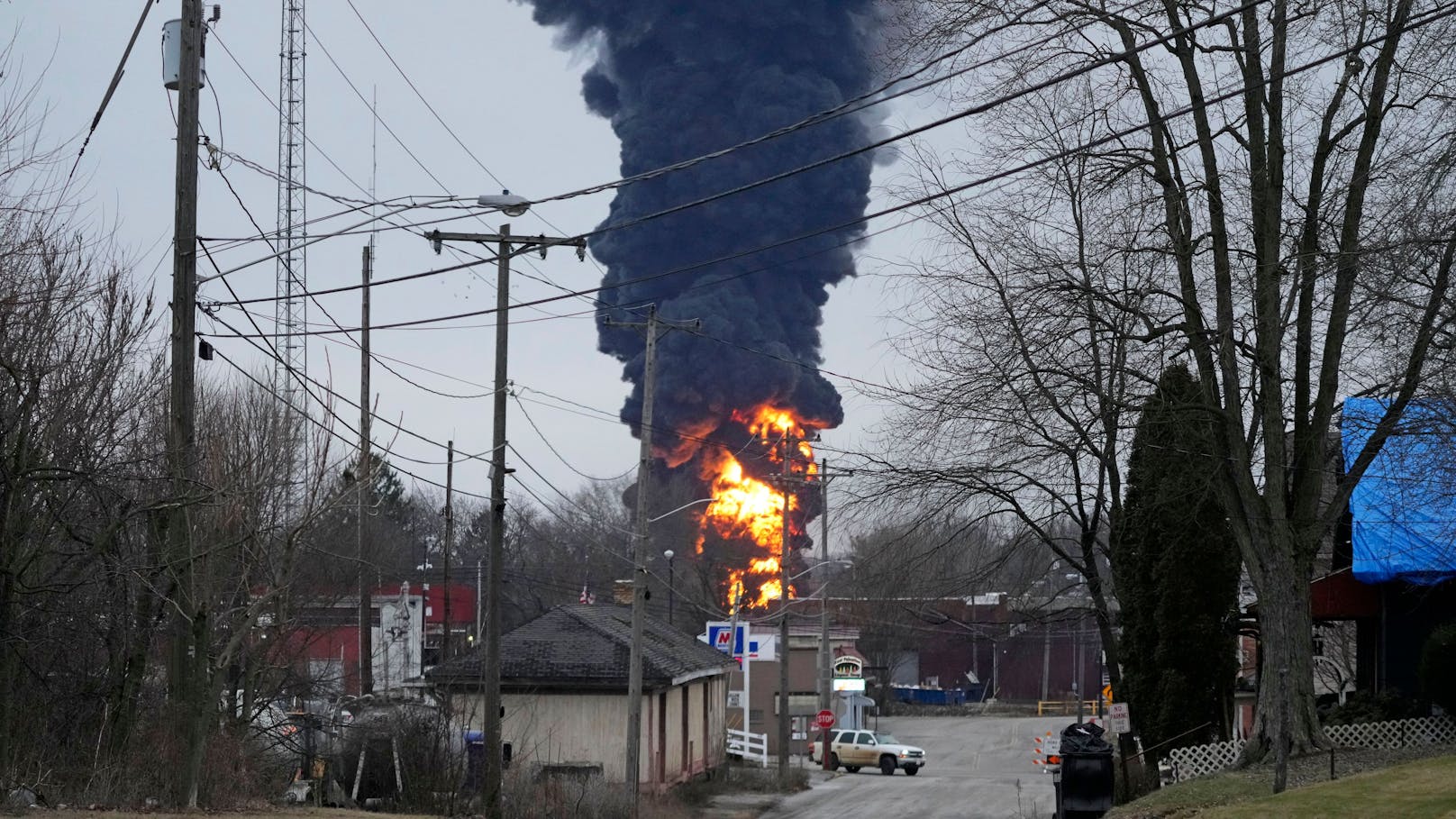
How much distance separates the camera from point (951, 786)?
4019 cm

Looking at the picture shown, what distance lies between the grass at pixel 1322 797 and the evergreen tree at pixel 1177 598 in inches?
165

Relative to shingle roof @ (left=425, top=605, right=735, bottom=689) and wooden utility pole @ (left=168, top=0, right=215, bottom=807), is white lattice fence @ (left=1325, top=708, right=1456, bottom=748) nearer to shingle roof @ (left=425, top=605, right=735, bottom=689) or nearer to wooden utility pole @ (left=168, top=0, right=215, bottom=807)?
shingle roof @ (left=425, top=605, right=735, bottom=689)

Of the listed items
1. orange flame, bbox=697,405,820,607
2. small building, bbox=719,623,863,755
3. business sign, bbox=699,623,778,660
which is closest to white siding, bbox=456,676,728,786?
business sign, bbox=699,623,778,660

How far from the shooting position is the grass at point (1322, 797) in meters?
13.8

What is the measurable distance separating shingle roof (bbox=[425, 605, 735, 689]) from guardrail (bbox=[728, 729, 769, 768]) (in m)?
10.9

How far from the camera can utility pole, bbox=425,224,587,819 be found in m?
21.5

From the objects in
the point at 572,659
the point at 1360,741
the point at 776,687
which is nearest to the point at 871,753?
the point at 776,687

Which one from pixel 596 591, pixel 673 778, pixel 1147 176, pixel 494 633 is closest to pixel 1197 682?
pixel 1147 176

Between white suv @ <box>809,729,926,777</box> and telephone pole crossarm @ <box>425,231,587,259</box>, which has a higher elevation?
telephone pole crossarm @ <box>425,231,587,259</box>

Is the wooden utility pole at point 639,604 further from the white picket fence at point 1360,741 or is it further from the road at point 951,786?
the white picket fence at point 1360,741

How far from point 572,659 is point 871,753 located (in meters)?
21.5

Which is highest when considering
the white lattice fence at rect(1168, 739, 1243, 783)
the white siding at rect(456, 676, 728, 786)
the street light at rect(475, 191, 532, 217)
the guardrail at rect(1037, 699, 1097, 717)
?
the street light at rect(475, 191, 532, 217)

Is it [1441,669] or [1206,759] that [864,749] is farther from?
[1441,669]

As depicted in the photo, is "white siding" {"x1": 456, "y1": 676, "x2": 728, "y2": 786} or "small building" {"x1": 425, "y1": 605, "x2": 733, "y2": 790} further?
"white siding" {"x1": 456, "y1": 676, "x2": 728, "y2": 786}
